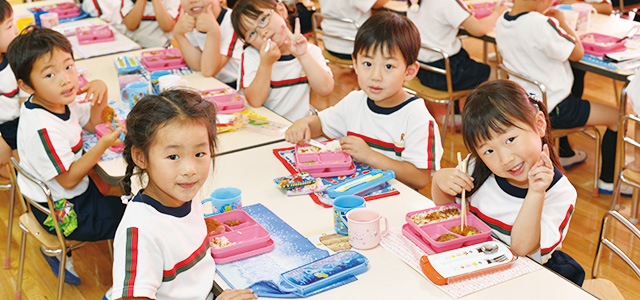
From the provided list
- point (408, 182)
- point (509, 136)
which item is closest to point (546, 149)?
point (509, 136)

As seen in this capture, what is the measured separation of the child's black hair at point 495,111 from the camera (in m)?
1.64

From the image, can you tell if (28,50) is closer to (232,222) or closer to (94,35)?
(232,222)

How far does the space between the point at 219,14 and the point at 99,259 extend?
1.37 meters

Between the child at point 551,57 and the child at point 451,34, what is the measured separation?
0.30 meters

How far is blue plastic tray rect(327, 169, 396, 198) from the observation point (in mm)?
1891

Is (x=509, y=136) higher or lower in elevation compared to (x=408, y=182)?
higher

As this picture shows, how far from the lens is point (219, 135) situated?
7.99 feet

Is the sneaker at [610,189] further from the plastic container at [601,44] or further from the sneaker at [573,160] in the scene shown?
the plastic container at [601,44]

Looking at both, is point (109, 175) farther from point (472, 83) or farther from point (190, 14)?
point (472, 83)

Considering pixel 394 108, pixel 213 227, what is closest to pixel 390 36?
pixel 394 108

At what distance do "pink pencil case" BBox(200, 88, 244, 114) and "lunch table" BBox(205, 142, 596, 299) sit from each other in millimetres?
407

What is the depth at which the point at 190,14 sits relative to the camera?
330 centimetres

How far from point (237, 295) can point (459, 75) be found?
2.49 metres

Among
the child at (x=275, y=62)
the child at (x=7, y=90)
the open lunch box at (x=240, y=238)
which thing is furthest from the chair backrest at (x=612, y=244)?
the child at (x=7, y=90)
